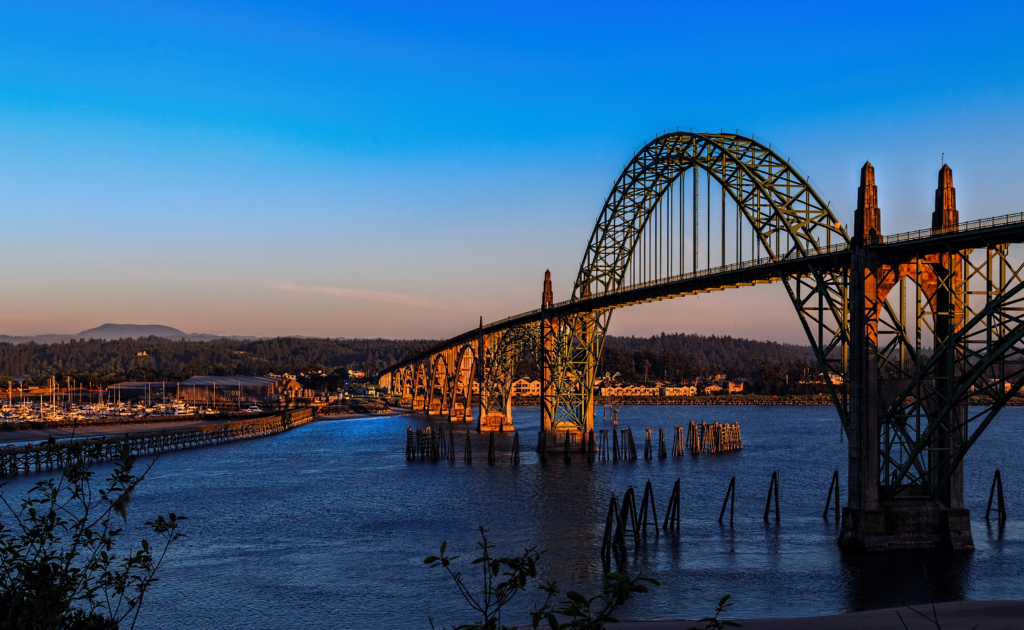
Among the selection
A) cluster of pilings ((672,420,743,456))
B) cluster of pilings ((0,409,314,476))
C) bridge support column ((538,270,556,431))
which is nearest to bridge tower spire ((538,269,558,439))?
bridge support column ((538,270,556,431))

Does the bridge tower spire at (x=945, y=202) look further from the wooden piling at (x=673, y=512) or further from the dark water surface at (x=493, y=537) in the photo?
the wooden piling at (x=673, y=512)

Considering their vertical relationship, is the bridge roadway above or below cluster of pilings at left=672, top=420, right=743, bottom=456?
above

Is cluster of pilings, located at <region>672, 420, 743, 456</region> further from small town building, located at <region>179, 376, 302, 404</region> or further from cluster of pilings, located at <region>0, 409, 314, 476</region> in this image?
small town building, located at <region>179, 376, 302, 404</region>

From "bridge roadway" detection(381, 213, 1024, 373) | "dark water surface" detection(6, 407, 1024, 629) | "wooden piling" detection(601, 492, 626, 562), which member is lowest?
"dark water surface" detection(6, 407, 1024, 629)

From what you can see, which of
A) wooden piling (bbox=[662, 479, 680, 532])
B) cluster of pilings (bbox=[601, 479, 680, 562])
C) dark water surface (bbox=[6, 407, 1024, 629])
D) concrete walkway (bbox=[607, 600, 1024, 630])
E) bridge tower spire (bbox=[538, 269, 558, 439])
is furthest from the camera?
A: bridge tower spire (bbox=[538, 269, 558, 439])

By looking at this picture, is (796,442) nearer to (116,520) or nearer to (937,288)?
(937,288)

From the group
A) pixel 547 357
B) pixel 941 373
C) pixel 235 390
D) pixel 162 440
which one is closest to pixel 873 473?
pixel 941 373

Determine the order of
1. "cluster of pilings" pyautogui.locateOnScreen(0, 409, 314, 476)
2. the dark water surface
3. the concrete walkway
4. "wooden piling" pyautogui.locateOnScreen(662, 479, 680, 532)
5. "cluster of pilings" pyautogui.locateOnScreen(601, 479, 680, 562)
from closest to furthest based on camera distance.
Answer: the concrete walkway, the dark water surface, "cluster of pilings" pyautogui.locateOnScreen(601, 479, 680, 562), "wooden piling" pyautogui.locateOnScreen(662, 479, 680, 532), "cluster of pilings" pyautogui.locateOnScreen(0, 409, 314, 476)

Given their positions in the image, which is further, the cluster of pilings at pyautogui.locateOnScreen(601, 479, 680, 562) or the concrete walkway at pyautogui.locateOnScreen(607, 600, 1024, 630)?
the cluster of pilings at pyautogui.locateOnScreen(601, 479, 680, 562)
